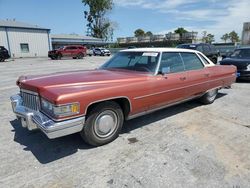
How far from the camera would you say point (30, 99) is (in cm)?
336

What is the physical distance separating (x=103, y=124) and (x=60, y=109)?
0.86 m

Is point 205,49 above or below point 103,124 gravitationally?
above

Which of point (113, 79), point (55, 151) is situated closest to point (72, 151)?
point (55, 151)

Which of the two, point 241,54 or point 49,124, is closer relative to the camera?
point 49,124

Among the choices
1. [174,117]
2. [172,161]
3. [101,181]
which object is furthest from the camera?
[174,117]

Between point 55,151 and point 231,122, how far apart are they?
144 inches

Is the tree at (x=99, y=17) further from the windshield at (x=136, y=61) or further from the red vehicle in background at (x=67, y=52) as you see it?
the windshield at (x=136, y=61)

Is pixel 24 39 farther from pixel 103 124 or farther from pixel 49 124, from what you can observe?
pixel 49 124

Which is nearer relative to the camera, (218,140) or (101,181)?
(101,181)

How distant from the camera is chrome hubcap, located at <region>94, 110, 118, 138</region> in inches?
133

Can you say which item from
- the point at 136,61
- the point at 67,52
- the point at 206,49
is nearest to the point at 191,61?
the point at 136,61

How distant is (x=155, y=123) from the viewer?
14.6 feet

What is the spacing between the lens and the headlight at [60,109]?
2814 millimetres

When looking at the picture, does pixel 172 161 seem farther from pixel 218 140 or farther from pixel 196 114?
pixel 196 114
